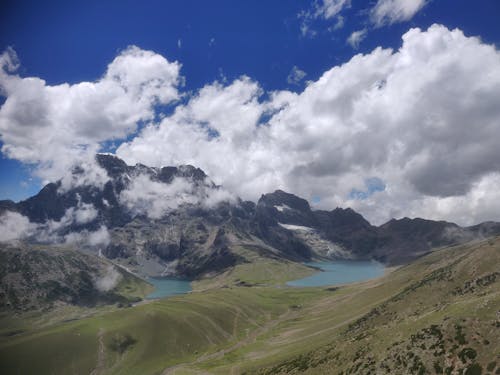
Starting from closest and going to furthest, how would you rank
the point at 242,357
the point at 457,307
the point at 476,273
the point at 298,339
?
the point at 457,307 → the point at 476,273 → the point at 242,357 → the point at 298,339

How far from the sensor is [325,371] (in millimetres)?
82812

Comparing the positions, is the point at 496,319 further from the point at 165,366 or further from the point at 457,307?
the point at 165,366

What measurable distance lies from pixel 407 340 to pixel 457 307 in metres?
14.3

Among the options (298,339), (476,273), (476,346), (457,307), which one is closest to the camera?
(476,346)

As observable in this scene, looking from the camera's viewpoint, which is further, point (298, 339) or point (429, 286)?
point (298, 339)

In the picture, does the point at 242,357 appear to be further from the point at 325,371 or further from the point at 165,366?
the point at 325,371

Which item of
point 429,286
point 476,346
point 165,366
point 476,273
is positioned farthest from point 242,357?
point 476,346

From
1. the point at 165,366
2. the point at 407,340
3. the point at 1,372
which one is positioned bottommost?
the point at 165,366

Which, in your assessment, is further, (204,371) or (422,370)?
(204,371)

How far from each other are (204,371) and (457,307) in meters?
110

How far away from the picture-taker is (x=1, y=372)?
19500cm

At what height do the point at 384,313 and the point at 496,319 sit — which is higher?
the point at 496,319

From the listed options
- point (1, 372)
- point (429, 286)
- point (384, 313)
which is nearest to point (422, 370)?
point (384, 313)

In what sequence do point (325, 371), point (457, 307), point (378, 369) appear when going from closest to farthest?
1. point (378, 369)
2. point (457, 307)
3. point (325, 371)
